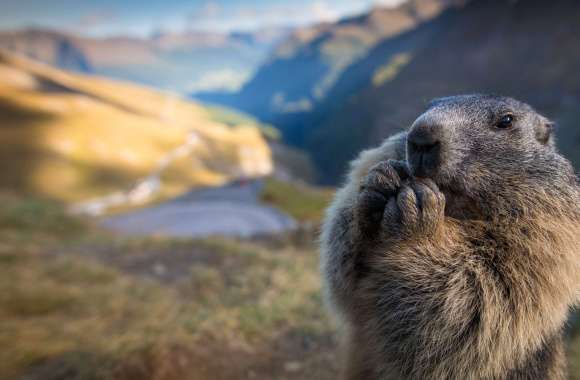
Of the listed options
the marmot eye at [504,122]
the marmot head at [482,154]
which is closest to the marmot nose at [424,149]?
the marmot head at [482,154]

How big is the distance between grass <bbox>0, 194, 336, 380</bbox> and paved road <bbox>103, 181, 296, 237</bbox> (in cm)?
1202

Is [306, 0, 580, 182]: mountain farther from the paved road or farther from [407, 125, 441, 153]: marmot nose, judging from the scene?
[407, 125, 441, 153]: marmot nose

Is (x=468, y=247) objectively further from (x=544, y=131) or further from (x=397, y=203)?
(x=544, y=131)

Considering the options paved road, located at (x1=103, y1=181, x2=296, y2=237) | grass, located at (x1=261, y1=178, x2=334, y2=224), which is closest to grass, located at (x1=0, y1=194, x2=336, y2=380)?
paved road, located at (x1=103, y1=181, x2=296, y2=237)

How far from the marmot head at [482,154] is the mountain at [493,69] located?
53.4 m

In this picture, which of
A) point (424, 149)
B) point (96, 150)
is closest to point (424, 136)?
point (424, 149)

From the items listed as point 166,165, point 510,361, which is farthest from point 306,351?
point 166,165

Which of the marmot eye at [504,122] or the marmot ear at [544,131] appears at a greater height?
the marmot eye at [504,122]

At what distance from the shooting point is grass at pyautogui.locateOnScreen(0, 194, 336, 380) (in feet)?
17.1

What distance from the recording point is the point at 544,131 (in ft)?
12.3

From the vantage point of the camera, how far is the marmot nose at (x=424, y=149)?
3.01 m

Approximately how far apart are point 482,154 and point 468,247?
0.71 meters

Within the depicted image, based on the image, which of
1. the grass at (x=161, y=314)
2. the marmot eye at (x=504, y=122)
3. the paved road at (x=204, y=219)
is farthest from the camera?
the paved road at (x=204, y=219)

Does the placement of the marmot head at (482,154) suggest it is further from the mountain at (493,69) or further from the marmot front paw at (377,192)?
the mountain at (493,69)
